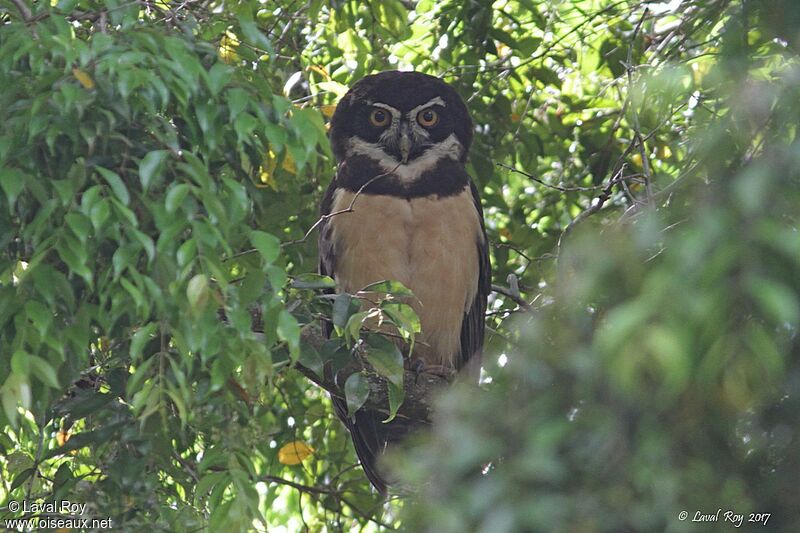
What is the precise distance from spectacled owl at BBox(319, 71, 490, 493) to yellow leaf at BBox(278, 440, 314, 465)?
0.62 ft

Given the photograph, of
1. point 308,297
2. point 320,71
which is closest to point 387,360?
point 308,297

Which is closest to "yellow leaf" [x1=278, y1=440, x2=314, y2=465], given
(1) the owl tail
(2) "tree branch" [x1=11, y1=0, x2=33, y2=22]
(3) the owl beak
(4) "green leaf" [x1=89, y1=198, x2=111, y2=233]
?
(1) the owl tail

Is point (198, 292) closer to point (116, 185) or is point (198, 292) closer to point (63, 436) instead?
point (116, 185)

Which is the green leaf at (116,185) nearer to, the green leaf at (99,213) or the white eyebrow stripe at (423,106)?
the green leaf at (99,213)

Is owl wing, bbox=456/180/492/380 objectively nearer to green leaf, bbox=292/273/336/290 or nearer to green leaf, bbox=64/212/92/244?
green leaf, bbox=292/273/336/290

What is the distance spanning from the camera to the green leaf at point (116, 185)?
1.99 meters

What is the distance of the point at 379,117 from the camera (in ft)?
14.3

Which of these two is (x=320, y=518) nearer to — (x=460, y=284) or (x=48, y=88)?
(x=460, y=284)

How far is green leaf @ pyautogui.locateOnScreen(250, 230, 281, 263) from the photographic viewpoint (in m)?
2.14

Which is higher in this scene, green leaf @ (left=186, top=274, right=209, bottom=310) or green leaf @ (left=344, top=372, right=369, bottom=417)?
green leaf @ (left=186, top=274, right=209, bottom=310)

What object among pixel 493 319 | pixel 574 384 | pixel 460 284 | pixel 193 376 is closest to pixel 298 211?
pixel 460 284

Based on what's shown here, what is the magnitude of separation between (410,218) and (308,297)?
4.40 ft

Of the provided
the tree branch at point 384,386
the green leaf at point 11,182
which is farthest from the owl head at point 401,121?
the green leaf at point 11,182

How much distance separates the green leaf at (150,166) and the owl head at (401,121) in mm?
2262
